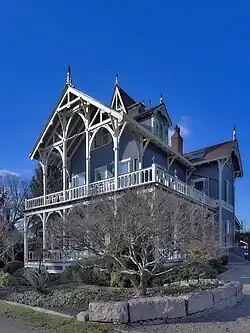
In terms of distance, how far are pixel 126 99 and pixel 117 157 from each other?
8346 mm

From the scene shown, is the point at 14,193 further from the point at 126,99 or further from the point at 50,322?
the point at 50,322

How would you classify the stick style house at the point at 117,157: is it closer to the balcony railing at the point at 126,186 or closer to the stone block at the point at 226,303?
the balcony railing at the point at 126,186

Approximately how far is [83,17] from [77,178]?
53.1 feet

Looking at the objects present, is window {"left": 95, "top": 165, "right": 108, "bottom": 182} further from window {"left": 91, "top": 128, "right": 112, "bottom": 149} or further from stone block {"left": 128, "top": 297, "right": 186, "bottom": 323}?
stone block {"left": 128, "top": 297, "right": 186, "bottom": 323}

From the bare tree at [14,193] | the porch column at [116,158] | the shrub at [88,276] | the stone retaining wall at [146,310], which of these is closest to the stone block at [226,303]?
the stone retaining wall at [146,310]

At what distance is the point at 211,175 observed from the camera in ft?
92.7

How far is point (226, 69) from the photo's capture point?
17.6 m

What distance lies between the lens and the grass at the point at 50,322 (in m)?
7.96

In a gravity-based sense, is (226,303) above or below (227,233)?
below

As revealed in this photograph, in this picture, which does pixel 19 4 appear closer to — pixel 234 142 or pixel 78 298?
pixel 78 298

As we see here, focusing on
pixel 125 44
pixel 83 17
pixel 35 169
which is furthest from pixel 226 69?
pixel 35 169

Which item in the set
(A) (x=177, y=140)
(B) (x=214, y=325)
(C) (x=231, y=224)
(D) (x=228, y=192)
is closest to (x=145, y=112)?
(A) (x=177, y=140)

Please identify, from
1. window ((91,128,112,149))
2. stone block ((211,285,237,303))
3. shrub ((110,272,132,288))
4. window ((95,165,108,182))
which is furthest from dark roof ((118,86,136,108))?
stone block ((211,285,237,303))

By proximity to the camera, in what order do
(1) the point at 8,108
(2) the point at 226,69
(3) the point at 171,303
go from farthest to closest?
(1) the point at 8,108 < (2) the point at 226,69 < (3) the point at 171,303
